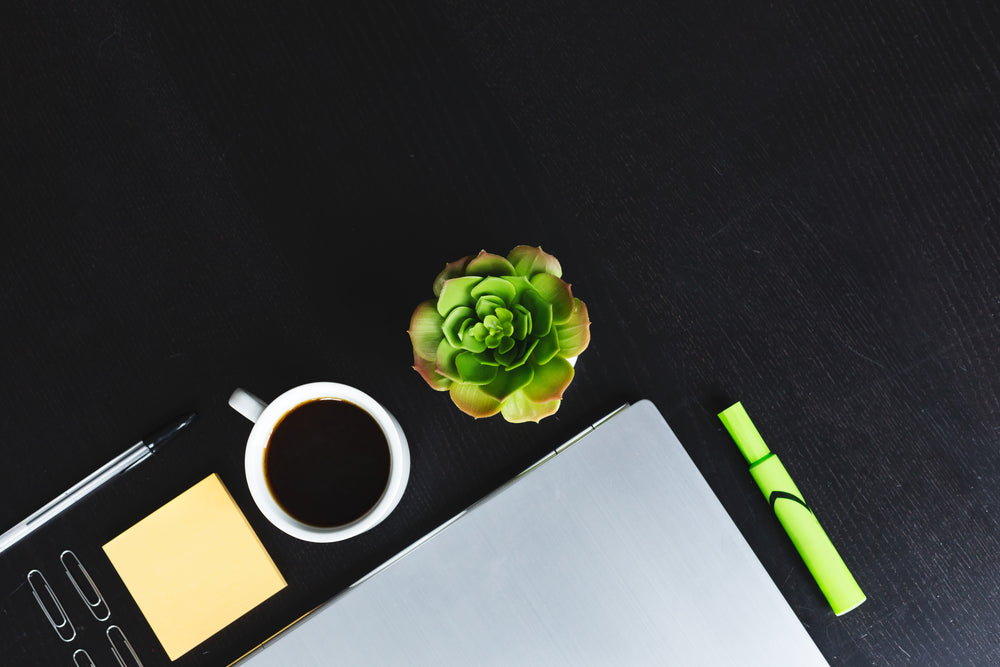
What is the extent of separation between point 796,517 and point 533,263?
0.92 ft

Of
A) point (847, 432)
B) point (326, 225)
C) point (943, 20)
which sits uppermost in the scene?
point (326, 225)

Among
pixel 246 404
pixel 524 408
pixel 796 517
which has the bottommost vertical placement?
pixel 796 517

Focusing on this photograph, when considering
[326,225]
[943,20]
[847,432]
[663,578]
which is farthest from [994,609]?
[326,225]

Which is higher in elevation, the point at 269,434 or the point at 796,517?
the point at 269,434

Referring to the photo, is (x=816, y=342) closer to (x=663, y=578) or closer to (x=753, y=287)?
(x=753, y=287)

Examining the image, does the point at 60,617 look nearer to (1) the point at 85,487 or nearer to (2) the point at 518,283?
(1) the point at 85,487

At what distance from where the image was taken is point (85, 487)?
0.52 metres

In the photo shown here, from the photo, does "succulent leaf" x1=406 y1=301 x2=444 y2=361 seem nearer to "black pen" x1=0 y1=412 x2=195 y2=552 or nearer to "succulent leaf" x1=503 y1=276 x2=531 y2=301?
"succulent leaf" x1=503 y1=276 x2=531 y2=301

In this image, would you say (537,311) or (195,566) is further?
(195,566)

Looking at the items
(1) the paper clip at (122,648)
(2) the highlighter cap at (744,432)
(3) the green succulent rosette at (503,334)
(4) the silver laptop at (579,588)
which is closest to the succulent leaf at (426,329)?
(3) the green succulent rosette at (503,334)

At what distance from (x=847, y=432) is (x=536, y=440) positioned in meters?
0.24

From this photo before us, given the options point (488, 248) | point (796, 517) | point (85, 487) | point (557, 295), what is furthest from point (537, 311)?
point (85, 487)

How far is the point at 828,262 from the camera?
527 millimetres

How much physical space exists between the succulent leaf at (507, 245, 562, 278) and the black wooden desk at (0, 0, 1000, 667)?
9 centimetres
